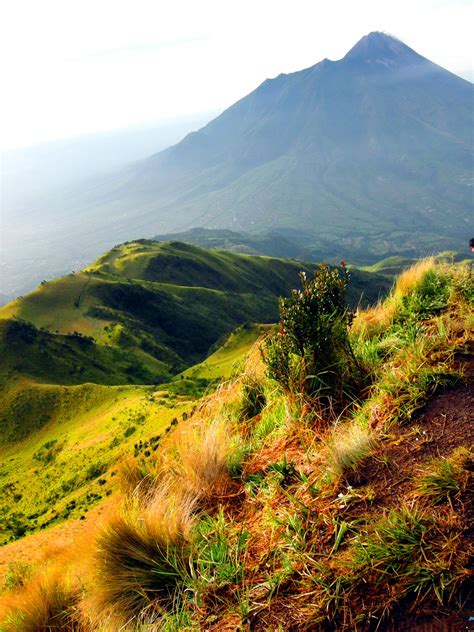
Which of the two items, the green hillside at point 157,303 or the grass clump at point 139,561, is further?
the green hillside at point 157,303

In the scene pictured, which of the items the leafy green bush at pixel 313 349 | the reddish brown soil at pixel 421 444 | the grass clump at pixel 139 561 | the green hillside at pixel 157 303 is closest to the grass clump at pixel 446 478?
the reddish brown soil at pixel 421 444

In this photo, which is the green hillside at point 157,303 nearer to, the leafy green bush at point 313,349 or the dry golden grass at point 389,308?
the dry golden grass at point 389,308

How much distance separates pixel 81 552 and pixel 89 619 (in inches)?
35.4

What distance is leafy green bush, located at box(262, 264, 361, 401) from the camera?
6125mm

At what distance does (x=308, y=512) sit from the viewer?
163 inches

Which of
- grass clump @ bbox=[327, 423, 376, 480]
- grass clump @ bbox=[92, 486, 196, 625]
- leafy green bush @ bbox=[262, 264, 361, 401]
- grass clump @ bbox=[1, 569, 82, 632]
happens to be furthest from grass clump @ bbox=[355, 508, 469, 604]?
grass clump @ bbox=[1, 569, 82, 632]

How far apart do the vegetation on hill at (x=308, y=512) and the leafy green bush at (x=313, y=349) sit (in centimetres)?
3

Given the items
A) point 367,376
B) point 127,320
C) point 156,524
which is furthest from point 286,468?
point 127,320

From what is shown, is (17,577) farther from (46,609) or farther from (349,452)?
(349,452)

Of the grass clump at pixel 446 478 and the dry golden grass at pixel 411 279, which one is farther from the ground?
the dry golden grass at pixel 411 279

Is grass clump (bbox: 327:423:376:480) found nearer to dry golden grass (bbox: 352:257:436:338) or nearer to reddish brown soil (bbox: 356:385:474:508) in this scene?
reddish brown soil (bbox: 356:385:474:508)

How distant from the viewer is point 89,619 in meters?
4.30

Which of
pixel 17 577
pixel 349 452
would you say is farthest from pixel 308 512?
pixel 17 577

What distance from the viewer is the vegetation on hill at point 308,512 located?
11.0ft
